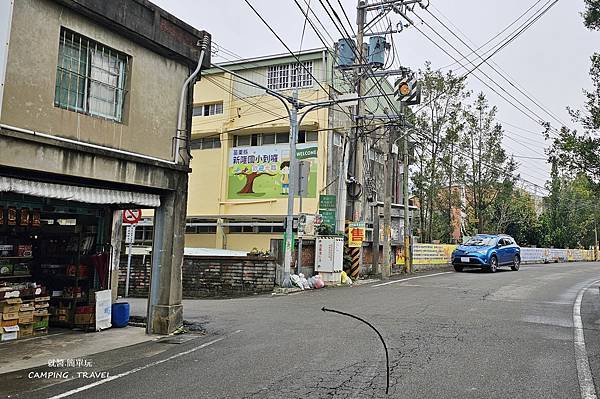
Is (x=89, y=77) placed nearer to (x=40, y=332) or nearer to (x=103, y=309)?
(x=103, y=309)

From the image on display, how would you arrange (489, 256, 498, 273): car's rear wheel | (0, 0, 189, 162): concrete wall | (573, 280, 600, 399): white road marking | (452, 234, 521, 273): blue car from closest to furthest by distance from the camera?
1. (573, 280, 600, 399): white road marking
2. (0, 0, 189, 162): concrete wall
3. (452, 234, 521, 273): blue car
4. (489, 256, 498, 273): car's rear wheel

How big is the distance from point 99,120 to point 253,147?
57.9 feet

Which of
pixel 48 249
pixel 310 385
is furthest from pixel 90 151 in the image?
pixel 310 385

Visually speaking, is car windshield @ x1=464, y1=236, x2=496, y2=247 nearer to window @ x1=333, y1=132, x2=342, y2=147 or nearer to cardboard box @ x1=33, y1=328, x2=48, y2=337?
window @ x1=333, y1=132, x2=342, y2=147

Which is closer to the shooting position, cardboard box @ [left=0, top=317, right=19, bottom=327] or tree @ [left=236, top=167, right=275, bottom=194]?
cardboard box @ [left=0, top=317, right=19, bottom=327]

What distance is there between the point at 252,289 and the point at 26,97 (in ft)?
36.8

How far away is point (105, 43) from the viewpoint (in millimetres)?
8578

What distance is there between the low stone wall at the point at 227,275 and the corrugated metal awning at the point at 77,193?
26.5ft

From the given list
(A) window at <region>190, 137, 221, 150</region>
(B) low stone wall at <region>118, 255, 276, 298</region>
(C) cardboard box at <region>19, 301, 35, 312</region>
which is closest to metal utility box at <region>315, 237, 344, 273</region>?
(B) low stone wall at <region>118, 255, 276, 298</region>

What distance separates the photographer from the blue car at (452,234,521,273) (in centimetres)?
2184

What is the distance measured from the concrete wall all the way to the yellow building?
14.4m

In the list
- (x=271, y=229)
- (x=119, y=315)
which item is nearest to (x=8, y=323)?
(x=119, y=315)

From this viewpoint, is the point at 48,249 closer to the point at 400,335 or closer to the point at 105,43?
the point at 105,43

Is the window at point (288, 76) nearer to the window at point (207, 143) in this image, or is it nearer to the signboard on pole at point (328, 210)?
the window at point (207, 143)
